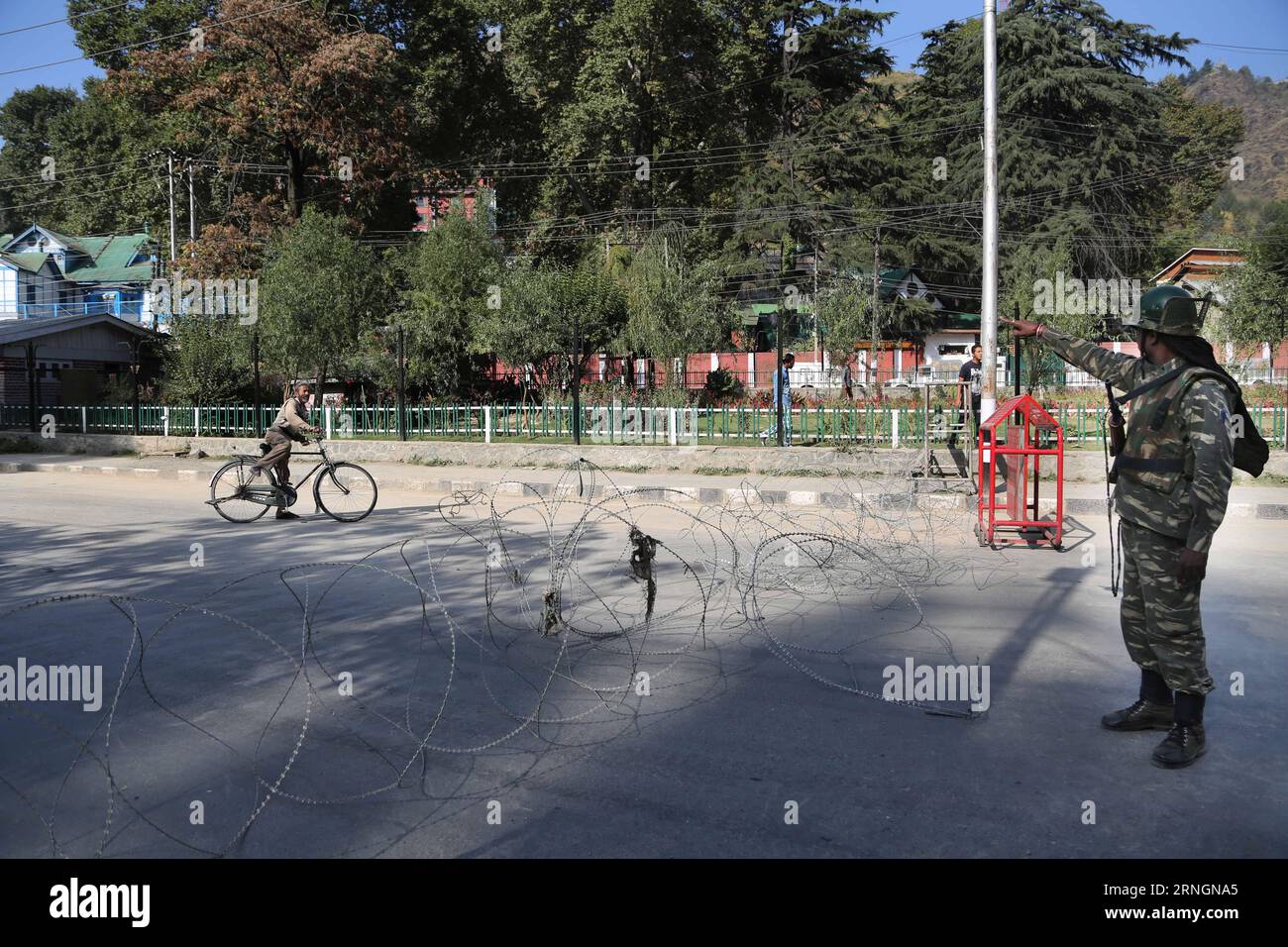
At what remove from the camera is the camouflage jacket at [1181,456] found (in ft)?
14.3

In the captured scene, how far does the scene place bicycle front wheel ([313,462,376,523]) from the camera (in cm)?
1284

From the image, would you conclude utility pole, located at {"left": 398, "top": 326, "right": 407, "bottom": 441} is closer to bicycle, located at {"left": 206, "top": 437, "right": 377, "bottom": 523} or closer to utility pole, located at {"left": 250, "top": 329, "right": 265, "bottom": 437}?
utility pole, located at {"left": 250, "top": 329, "right": 265, "bottom": 437}

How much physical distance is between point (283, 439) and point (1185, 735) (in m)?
11.2

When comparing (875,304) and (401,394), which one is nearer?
(401,394)

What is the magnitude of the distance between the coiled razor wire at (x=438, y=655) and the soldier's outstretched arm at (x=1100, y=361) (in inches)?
75.1

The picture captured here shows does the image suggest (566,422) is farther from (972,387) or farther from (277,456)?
(972,387)

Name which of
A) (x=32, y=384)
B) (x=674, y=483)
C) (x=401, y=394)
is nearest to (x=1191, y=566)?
(x=674, y=483)

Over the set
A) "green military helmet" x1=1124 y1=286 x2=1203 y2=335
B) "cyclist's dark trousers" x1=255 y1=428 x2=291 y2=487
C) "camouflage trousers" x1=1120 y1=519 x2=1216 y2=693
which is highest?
"green military helmet" x1=1124 y1=286 x2=1203 y2=335

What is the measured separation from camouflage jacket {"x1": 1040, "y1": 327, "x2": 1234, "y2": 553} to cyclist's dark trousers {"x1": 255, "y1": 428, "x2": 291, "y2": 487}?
1049cm

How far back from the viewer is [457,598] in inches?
312

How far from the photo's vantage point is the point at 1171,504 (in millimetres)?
4539

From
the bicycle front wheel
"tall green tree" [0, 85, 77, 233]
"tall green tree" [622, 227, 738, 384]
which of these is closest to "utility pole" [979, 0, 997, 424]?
the bicycle front wheel
